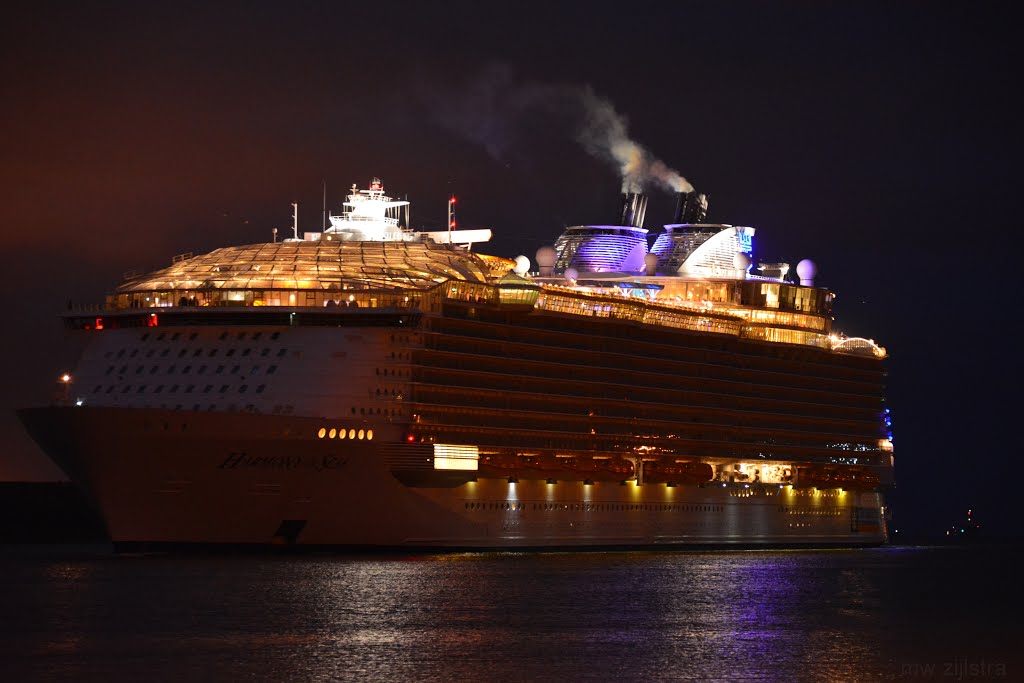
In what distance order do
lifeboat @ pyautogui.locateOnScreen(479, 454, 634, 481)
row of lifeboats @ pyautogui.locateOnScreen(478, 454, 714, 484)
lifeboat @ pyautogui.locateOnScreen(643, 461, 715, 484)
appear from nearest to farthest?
1. lifeboat @ pyautogui.locateOnScreen(479, 454, 634, 481)
2. row of lifeboats @ pyautogui.locateOnScreen(478, 454, 714, 484)
3. lifeboat @ pyautogui.locateOnScreen(643, 461, 715, 484)

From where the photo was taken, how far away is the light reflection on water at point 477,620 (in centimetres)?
4222

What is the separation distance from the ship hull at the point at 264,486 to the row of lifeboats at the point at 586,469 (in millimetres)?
610

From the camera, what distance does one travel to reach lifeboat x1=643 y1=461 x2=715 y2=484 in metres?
83.2

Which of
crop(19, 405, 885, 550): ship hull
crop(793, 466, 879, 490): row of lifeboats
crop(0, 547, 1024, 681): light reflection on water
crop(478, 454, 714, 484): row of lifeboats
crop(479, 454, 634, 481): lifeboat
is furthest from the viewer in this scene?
crop(793, 466, 879, 490): row of lifeboats

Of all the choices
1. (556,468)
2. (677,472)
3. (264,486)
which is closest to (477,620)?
(264,486)

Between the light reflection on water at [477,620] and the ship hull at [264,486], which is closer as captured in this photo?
the light reflection on water at [477,620]

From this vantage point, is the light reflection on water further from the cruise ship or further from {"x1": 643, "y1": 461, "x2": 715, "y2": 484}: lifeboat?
{"x1": 643, "y1": 461, "x2": 715, "y2": 484}: lifeboat

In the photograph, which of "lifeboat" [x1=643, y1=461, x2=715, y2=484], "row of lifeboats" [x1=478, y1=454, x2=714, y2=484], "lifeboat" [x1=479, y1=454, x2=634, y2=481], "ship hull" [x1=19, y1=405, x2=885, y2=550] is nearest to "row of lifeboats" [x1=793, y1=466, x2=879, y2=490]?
"lifeboat" [x1=643, y1=461, x2=715, y2=484]

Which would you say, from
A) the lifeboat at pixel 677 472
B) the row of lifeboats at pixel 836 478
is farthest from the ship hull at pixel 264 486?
the row of lifeboats at pixel 836 478

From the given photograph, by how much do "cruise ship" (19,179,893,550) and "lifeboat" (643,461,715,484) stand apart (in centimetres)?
11

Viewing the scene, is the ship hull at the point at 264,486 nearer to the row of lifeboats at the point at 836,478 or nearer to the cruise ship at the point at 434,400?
the cruise ship at the point at 434,400

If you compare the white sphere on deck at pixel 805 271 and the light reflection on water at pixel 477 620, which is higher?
the white sphere on deck at pixel 805 271

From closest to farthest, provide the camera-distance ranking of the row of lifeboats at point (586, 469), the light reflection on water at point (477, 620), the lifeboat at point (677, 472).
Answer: the light reflection on water at point (477, 620) < the row of lifeboats at point (586, 469) < the lifeboat at point (677, 472)

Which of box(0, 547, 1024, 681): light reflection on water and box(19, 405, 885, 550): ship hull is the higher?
box(19, 405, 885, 550): ship hull
